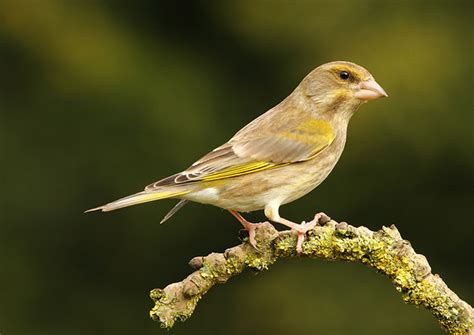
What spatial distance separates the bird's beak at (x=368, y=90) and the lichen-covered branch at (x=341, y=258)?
4.59 ft

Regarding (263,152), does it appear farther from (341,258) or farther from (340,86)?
(341,258)

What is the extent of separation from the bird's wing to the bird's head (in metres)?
0.16

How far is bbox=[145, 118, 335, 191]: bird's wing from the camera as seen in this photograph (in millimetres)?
4332

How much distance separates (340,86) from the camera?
474 centimetres

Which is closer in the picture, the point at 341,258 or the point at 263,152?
the point at 341,258

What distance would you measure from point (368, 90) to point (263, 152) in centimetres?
76

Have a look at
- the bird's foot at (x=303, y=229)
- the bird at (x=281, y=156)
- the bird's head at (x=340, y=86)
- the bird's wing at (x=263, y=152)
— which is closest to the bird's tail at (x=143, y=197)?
the bird at (x=281, y=156)

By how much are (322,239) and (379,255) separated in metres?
0.26

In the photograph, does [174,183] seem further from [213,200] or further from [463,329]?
[463,329]

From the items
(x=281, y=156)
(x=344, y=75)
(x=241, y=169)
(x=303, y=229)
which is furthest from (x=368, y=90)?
(x=303, y=229)

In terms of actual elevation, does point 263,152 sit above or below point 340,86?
below

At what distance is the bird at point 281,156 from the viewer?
4223 millimetres

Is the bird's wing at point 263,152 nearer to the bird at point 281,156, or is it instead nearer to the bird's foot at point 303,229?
the bird at point 281,156

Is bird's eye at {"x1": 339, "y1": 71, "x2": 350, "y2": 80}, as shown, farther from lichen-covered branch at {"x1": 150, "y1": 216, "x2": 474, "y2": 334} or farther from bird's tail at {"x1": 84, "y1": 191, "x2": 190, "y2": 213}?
lichen-covered branch at {"x1": 150, "y1": 216, "x2": 474, "y2": 334}
